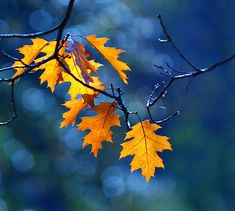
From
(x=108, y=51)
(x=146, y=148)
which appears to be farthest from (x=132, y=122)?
(x=108, y=51)

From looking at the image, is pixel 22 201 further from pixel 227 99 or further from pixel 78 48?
pixel 78 48

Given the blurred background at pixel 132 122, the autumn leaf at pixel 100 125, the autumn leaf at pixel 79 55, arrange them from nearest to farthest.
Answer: the autumn leaf at pixel 79 55, the autumn leaf at pixel 100 125, the blurred background at pixel 132 122

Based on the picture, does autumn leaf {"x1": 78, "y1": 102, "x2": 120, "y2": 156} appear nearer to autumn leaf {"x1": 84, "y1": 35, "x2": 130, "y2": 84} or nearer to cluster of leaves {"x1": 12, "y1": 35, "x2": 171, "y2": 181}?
cluster of leaves {"x1": 12, "y1": 35, "x2": 171, "y2": 181}

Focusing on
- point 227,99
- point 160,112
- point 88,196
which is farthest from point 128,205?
point 227,99

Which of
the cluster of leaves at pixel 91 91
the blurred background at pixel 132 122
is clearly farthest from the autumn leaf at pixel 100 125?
the blurred background at pixel 132 122

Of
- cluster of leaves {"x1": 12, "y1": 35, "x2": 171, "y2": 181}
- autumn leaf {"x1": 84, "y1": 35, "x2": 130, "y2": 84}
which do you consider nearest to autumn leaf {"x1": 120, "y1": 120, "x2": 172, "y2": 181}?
cluster of leaves {"x1": 12, "y1": 35, "x2": 171, "y2": 181}

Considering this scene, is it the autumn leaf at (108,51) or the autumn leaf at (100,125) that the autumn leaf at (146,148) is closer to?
the autumn leaf at (100,125)

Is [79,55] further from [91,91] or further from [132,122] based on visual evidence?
[132,122]
